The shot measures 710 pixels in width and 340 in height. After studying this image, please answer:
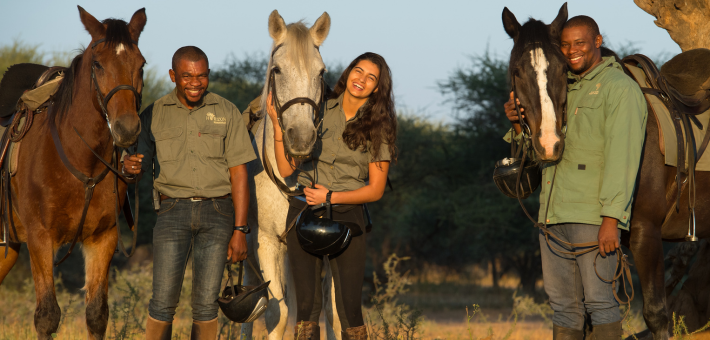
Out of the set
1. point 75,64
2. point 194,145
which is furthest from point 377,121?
point 75,64

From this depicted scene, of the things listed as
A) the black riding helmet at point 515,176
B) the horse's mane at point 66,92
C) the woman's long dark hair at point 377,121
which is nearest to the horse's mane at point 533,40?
the black riding helmet at point 515,176

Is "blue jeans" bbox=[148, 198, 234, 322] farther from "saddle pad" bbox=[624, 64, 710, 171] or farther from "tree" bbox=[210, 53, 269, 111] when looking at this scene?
"tree" bbox=[210, 53, 269, 111]

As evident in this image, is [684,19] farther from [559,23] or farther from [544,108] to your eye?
[544,108]

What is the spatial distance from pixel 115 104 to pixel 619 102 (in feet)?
9.81

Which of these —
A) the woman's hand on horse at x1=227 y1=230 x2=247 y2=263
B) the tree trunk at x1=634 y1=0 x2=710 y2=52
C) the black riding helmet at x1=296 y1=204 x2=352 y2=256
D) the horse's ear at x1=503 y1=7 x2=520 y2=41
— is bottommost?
the woman's hand on horse at x1=227 y1=230 x2=247 y2=263

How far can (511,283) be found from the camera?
1025 inches

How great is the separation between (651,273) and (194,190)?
301cm

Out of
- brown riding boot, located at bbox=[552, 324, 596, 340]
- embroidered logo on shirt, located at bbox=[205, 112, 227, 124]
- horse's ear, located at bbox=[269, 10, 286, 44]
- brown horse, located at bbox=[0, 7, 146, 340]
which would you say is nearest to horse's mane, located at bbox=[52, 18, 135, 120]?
brown horse, located at bbox=[0, 7, 146, 340]

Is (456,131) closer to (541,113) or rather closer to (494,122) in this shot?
(494,122)

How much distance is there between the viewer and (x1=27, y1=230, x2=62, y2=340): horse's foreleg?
3.80 metres

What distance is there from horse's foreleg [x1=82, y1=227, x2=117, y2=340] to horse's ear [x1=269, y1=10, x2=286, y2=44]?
1.85 meters

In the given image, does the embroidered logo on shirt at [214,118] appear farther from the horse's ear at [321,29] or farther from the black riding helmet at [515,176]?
the black riding helmet at [515,176]

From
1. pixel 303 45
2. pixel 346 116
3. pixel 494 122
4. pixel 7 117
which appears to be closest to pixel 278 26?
pixel 303 45

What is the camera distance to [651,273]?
3.78 meters
